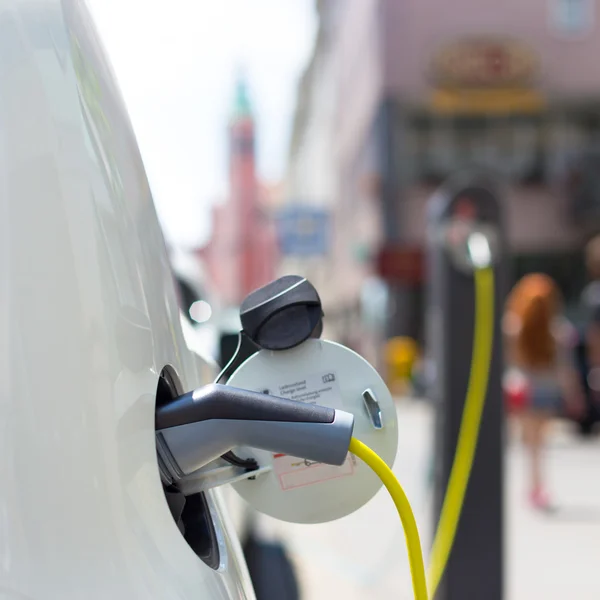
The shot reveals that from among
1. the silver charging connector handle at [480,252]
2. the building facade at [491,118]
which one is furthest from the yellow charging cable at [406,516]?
the building facade at [491,118]

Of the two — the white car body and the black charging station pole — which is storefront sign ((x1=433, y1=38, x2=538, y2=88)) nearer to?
the black charging station pole

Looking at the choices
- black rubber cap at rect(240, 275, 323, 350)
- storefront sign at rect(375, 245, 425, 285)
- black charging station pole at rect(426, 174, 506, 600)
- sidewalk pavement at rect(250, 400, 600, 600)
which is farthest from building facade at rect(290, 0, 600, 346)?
black rubber cap at rect(240, 275, 323, 350)

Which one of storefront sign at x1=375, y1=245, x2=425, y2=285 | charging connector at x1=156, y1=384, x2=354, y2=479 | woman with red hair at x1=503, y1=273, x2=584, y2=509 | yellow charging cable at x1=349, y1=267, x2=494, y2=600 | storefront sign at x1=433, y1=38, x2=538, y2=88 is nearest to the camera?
charging connector at x1=156, y1=384, x2=354, y2=479

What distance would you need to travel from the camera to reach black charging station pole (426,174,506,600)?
3.24 metres

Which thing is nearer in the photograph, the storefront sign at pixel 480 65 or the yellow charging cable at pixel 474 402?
the yellow charging cable at pixel 474 402

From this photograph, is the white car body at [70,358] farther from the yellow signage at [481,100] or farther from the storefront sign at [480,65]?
the storefront sign at [480,65]

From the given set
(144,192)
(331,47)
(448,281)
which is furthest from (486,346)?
(331,47)

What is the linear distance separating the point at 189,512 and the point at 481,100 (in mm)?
22498

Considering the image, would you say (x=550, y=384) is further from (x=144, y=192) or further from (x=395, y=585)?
(x=144, y=192)

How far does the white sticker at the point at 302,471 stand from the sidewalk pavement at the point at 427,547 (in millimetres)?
2466

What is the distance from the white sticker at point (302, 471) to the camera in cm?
115

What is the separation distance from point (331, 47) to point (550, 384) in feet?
103

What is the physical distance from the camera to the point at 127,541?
2.89 feet

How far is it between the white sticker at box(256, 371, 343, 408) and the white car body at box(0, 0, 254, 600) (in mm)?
211
